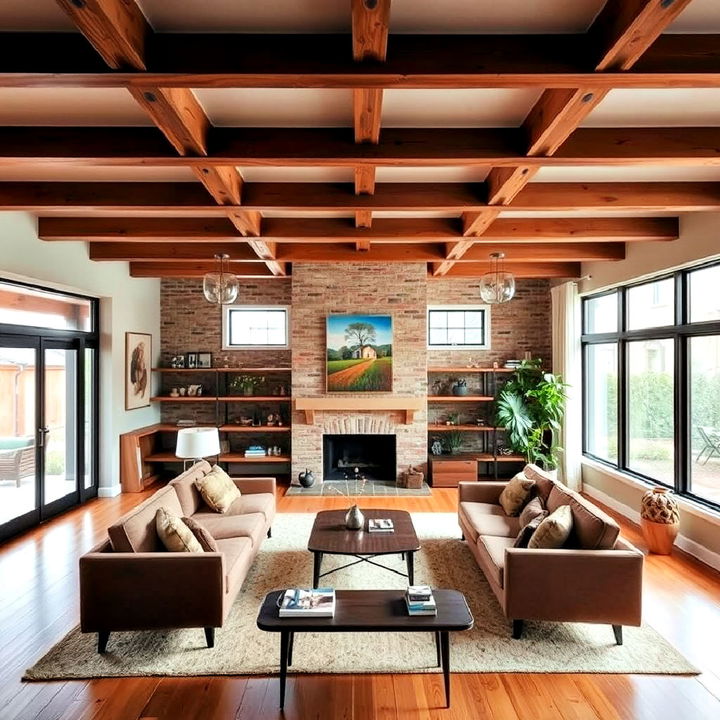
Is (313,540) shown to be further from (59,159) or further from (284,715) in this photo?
(59,159)

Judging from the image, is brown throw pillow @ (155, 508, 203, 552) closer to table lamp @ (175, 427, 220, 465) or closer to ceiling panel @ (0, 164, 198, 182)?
table lamp @ (175, 427, 220, 465)

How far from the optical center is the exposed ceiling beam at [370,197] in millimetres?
3836

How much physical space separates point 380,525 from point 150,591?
177cm

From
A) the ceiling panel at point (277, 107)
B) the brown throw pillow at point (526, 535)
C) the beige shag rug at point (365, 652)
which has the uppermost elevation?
the ceiling panel at point (277, 107)

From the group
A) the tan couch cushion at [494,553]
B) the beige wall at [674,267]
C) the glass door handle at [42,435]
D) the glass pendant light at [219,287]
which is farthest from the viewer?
the glass door handle at [42,435]

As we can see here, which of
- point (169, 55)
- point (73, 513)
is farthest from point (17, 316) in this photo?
point (169, 55)

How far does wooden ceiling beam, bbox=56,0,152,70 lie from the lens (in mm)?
1633

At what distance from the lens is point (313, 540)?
381cm

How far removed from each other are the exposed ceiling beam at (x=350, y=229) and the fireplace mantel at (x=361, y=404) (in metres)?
2.66

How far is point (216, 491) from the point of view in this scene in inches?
174

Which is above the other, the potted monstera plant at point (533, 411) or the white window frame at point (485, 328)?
the white window frame at point (485, 328)

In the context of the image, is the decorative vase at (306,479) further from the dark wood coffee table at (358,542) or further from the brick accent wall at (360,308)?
the dark wood coffee table at (358,542)

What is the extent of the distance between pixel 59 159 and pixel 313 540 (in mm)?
2984

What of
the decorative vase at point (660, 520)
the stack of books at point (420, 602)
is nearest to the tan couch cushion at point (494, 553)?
the stack of books at point (420, 602)
